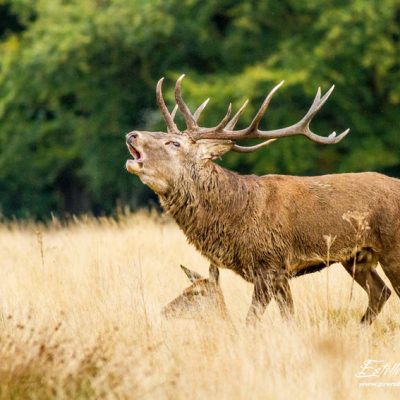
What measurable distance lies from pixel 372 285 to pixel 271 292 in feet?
3.51

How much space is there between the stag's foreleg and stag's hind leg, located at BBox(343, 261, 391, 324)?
2.36ft

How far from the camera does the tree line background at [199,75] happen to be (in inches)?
763

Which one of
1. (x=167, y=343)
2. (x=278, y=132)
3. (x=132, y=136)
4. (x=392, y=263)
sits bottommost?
(x=392, y=263)

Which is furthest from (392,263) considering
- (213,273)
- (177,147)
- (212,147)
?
(177,147)

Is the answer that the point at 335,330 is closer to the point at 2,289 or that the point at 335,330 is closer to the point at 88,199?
the point at 2,289

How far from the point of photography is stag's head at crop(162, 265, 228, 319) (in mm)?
6949

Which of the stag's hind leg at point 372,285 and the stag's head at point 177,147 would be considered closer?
the stag's head at point 177,147

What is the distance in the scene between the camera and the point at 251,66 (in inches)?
835

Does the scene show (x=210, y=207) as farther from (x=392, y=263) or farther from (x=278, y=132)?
(x=392, y=263)

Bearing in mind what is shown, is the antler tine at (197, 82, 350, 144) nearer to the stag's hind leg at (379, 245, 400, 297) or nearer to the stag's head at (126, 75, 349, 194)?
Result: the stag's head at (126, 75, 349, 194)

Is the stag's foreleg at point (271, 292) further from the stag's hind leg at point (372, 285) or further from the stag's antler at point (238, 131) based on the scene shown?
the stag's antler at point (238, 131)

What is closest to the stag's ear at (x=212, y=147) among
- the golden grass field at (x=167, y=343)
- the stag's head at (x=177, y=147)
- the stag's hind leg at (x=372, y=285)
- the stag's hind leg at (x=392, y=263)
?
the stag's head at (x=177, y=147)

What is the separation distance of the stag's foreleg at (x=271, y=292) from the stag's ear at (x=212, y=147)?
978 mm

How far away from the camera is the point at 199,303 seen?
7.15m
